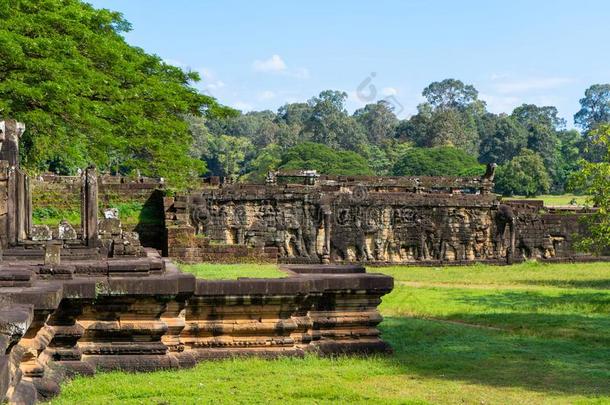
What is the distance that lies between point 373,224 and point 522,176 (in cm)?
3789

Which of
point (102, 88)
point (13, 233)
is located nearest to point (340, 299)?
point (13, 233)

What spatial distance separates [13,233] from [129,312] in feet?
8.34

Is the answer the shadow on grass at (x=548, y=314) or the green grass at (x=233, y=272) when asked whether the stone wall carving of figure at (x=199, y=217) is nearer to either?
the shadow on grass at (x=548, y=314)

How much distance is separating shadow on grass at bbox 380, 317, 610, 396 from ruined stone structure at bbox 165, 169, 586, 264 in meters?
14.1

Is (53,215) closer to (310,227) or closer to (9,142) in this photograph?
(9,142)

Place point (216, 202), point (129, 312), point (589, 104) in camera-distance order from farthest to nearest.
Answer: point (589, 104) < point (216, 202) < point (129, 312)

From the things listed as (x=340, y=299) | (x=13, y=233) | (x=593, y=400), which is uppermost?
(x=13, y=233)

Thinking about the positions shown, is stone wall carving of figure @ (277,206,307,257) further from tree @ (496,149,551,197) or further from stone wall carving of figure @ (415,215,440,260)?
tree @ (496,149,551,197)

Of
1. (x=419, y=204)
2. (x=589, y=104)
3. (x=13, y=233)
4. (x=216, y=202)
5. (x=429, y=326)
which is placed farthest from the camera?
(x=589, y=104)

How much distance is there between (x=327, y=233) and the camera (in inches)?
1059

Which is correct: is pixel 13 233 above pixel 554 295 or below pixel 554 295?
above

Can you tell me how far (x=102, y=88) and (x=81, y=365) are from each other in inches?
500

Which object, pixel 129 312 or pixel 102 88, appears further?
pixel 102 88

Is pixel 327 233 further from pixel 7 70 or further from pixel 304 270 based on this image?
pixel 304 270
